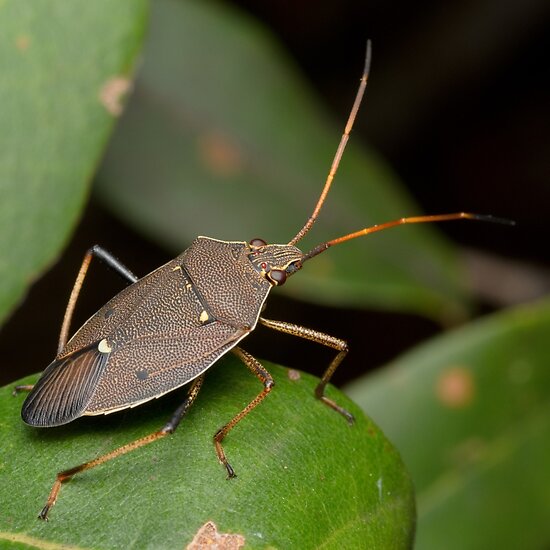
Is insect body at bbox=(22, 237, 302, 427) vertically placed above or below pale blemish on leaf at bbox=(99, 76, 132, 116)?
below

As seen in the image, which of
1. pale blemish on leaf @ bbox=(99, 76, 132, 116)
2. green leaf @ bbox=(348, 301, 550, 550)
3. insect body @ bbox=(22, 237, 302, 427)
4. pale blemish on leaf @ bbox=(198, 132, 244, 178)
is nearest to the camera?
insect body @ bbox=(22, 237, 302, 427)

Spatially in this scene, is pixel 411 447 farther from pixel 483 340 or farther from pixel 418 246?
pixel 418 246

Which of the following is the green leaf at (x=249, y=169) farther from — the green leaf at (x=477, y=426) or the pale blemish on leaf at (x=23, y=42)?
the pale blemish on leaf at (x=23, y=42)

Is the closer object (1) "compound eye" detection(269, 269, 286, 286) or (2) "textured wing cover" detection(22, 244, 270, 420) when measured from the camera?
(2) "textured wing cover" detection(22, 244, 270, 420)

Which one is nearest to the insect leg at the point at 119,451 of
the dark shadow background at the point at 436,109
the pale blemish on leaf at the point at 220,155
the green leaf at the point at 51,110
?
the green leaf at the point at 51,110

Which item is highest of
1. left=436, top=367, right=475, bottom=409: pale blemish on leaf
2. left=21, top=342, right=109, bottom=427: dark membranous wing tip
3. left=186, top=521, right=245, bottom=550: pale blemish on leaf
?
left=186, top=521, right=245, bottom=550: pale blemish on leaf

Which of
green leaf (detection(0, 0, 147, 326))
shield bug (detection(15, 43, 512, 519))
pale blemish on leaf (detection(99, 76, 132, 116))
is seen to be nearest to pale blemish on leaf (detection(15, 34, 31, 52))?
green leaf (detection(0, 0, 147, 326))

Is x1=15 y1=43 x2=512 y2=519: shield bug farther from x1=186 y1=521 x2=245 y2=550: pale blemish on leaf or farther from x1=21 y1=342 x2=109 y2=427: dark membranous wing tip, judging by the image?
x1=186 y1=521 x2=245 y2=550: pale blemish on leaf
